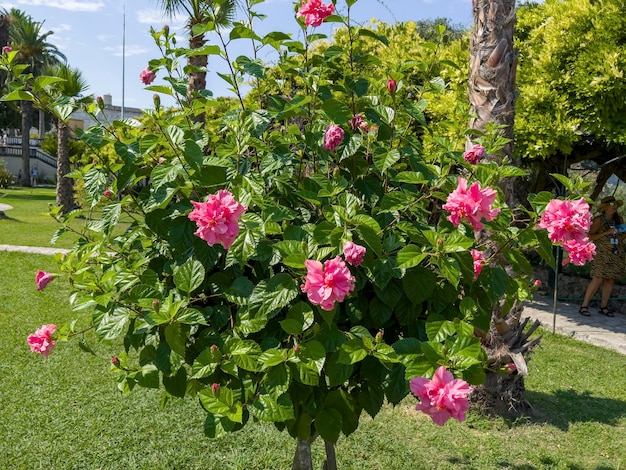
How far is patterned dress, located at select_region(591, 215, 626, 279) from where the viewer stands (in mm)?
8906

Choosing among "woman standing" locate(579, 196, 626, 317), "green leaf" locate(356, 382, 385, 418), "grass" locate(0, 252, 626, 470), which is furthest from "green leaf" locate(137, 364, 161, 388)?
"woman standing" locate(579, 196, 626, 317)

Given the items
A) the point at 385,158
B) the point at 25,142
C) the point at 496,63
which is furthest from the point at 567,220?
the point at 25,142

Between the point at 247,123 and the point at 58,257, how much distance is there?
1013mm

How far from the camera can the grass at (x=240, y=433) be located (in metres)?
4.13

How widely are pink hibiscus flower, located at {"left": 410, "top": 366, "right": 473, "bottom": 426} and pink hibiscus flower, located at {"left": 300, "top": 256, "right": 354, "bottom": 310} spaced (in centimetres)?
35

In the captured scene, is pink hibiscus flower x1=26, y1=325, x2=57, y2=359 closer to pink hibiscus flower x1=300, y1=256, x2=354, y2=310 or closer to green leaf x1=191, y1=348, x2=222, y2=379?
green leaf x1=191, y1=348, x2=222, y2=379

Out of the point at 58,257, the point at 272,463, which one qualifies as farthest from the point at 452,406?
the point at 272,463

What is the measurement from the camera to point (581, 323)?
8.82 meters

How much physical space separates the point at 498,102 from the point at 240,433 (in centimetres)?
355

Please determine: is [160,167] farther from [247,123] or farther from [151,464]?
[151,464]

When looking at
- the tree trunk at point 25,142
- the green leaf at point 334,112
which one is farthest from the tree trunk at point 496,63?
the tree trunk at point 25,142

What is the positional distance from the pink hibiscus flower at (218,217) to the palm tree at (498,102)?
11.1ft

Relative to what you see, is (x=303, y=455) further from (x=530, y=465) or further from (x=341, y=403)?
(x=530, y=465)

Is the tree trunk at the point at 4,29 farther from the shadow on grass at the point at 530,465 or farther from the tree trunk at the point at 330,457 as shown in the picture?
the tree trunk at the point at 330,457
